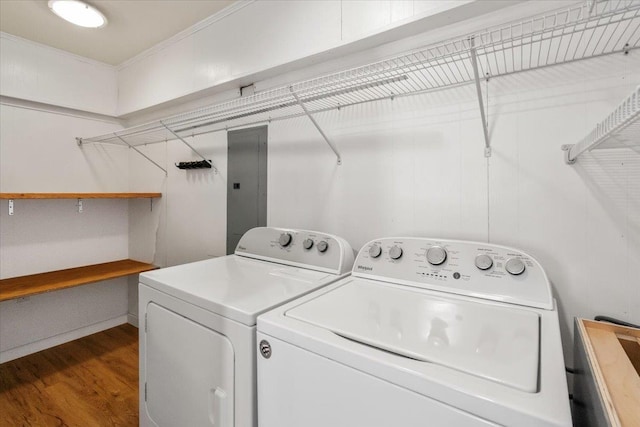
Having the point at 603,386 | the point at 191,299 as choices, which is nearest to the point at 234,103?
the point at 191,299

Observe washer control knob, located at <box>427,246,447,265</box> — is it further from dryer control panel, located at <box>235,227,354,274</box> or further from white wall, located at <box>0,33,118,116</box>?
white wall, located at <box>0,33,118,116</box>

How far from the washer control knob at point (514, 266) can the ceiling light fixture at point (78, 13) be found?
270cm

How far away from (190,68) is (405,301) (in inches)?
89.6

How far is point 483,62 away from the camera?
1.21 m

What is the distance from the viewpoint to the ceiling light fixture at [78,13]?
1.79 metres

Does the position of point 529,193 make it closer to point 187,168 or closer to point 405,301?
point 405,301

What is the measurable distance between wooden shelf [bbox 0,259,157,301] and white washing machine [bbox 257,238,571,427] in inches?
86.0

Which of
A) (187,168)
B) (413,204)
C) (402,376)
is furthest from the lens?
(187,168)

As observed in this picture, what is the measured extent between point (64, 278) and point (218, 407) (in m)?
2.21

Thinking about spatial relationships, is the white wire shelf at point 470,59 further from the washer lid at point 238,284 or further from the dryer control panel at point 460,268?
the washer lid at point 238,284

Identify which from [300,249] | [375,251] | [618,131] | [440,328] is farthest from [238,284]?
[618,131]

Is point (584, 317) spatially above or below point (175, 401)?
above

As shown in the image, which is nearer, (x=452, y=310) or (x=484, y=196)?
(x=452, y=310)

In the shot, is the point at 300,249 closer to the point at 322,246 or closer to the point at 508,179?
the point at 322,246
